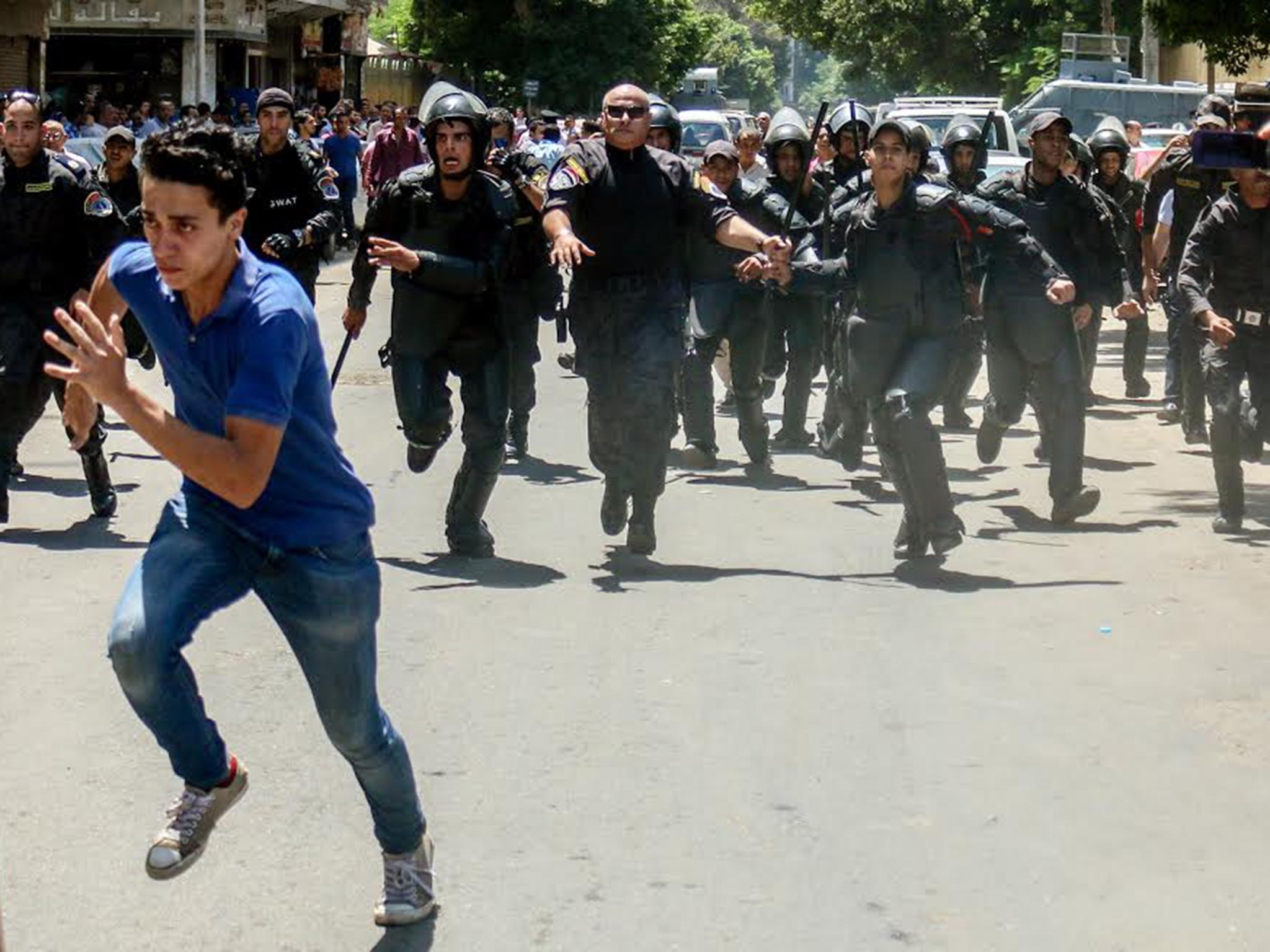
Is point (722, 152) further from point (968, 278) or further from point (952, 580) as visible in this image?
point (952, 580)

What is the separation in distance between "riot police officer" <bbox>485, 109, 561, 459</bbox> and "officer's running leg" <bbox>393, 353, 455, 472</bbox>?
12.3 inches

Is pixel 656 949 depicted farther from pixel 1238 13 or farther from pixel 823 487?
pixel 1238 13

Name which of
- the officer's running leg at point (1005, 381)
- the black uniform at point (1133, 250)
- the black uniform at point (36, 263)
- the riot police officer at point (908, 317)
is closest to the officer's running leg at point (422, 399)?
the black uniform at point (36, 263)

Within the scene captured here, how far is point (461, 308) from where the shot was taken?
375 inches

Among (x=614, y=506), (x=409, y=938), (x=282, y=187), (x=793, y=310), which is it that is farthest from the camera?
(x=793, y=310)

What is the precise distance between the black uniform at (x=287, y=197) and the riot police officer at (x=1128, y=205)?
571 cm

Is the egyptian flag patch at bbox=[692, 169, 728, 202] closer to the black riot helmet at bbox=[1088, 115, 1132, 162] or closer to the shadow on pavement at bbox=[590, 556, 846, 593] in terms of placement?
the shadow on pavement at bbox=[590, 556, 846, 593]

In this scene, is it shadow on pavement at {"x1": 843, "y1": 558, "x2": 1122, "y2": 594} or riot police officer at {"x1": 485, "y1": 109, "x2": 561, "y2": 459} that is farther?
riot police officer at {"x1": 485, "y1": 109, "x2": 561, "y2": 459}

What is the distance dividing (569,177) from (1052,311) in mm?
2766

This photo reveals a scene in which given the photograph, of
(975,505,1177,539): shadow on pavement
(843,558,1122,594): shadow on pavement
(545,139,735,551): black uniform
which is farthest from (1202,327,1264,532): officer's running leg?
(545,139,735,551): black uniform

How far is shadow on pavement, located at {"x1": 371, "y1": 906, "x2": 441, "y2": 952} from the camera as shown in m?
4.93

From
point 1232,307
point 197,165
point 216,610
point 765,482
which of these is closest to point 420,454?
point 765,482

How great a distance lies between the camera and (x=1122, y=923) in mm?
5145

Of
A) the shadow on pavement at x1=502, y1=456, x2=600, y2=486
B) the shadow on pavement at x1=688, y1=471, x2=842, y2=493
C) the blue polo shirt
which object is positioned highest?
the blue polo shirt
